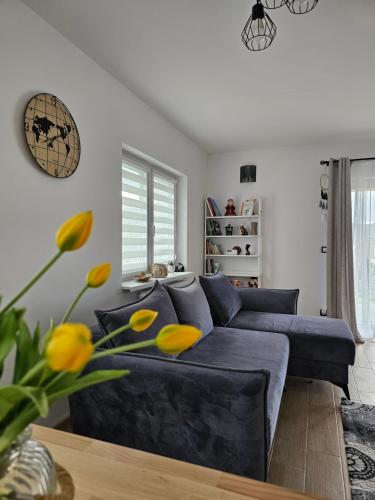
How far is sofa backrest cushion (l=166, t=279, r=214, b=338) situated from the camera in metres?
2.36

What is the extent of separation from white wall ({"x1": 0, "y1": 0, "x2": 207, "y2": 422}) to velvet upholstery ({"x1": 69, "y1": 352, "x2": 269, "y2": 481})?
0.77 meters

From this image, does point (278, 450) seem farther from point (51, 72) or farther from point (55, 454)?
point (51, 72)

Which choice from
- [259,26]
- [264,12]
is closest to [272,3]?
[264,12]

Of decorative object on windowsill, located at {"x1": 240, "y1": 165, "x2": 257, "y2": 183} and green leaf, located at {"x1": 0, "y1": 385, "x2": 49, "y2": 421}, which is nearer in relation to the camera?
green leaf, located at {"x1": 0, "y1": 385, "x2": 49, "y2": 421}

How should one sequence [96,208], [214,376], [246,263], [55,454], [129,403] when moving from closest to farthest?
1. [55,454]
2. [214,376]
3. [129,403]
4. [96,208]
5. [246,263]

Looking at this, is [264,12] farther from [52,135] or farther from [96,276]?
[96,276]

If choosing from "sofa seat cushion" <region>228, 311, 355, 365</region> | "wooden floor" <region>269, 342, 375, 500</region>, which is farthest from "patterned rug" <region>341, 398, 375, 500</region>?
"sofa seat cushion" <region>228, 311, 355, 365</region>

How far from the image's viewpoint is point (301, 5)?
1.72m

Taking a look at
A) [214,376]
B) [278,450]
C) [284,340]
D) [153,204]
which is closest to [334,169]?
[153,204]

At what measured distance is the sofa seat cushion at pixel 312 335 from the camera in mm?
2496

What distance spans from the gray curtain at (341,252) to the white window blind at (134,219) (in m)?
2.32

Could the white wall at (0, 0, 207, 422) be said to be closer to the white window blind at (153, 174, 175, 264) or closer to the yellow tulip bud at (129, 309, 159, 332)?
the white window blind at (153, 174, 175, 264)

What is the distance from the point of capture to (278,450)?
1.93m

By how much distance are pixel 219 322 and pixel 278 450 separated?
1.16 metres
